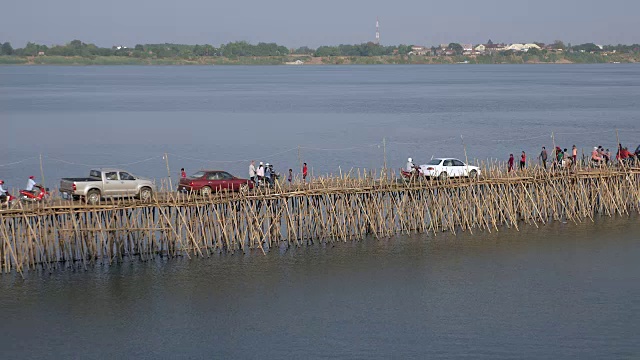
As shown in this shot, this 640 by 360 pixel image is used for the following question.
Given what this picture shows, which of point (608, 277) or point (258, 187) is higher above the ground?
point (258, 187)

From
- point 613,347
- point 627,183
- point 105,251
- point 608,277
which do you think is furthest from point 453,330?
point 627,183

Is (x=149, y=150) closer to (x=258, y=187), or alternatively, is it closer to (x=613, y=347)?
(x=258, y=187)

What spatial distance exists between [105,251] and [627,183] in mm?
31390

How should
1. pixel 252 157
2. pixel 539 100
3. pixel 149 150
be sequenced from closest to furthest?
1. pixel 252 157
2. pixel 149 150
3. pixel 539 100

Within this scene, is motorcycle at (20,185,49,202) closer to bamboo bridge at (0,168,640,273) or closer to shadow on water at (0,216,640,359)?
bamboo bridge at (0,168,640,273)

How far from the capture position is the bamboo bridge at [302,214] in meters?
46.8

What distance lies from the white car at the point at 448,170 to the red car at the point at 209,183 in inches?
436

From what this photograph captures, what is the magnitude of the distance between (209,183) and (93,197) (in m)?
5.98

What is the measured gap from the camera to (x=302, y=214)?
54.3 meters

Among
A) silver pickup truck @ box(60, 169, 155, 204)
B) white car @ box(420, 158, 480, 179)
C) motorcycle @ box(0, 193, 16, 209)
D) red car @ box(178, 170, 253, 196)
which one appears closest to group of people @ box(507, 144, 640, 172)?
white car @ box(420, 158, 480, 179)

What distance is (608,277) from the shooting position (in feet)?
152

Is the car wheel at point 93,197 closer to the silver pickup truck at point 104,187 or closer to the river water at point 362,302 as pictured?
the silver pickup truck at point 104,187

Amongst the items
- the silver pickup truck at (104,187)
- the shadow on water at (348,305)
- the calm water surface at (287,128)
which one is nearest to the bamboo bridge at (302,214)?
the silver pickup truck at (104,187)

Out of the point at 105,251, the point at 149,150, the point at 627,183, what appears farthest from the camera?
the point at 149,150
